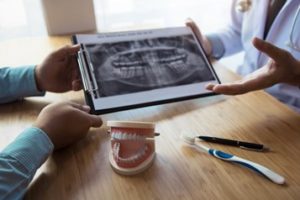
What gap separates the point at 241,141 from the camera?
1.69ft

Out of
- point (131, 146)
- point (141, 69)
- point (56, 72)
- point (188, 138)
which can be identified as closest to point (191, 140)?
point (188, 138)

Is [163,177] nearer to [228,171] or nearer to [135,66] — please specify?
[228,171]

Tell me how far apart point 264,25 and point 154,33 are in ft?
1.16

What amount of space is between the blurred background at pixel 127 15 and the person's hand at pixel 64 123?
2.03ft

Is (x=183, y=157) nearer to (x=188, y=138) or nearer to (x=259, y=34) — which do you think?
(x=188, y=138)

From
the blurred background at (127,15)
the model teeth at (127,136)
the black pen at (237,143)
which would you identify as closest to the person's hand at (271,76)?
the black pen at (237,143)

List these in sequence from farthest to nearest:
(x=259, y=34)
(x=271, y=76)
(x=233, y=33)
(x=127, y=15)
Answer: (x=127, y=15) → (x=233, y=33) → (x=259, y=34) → (x=271, y=76)

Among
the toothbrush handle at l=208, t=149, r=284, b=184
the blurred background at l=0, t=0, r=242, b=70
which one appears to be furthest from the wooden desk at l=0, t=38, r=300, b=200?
the blurred background at l=0, t=0, r=242, b=70

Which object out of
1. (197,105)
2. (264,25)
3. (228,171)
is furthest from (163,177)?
(264,25)

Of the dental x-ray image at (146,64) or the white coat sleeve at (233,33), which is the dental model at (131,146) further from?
the white coat sleeve at (233,33)

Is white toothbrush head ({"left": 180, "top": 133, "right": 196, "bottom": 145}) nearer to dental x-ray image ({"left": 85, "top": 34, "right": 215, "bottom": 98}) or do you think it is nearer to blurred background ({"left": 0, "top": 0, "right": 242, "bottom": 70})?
dental x-ray image ({"left": 85, "top": 34, "right": 215, "bottom": 98})

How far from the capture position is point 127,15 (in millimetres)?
1148

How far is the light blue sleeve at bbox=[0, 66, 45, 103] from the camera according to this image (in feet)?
2.12

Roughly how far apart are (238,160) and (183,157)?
0.09m
